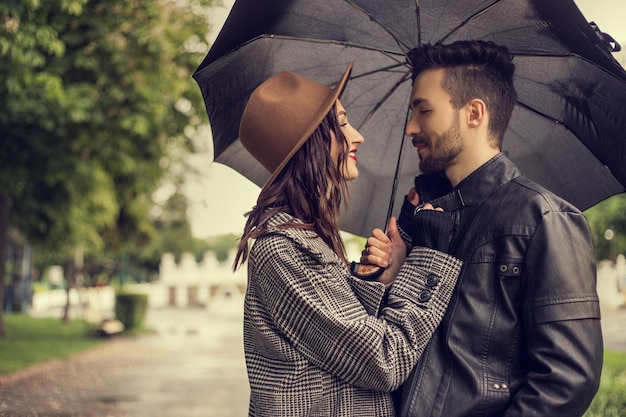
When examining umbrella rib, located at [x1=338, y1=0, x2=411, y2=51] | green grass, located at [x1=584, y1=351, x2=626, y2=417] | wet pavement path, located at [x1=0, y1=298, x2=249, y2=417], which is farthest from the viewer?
wet pavement path, located at [x1=0, y1=298, x2=249, y2=417]

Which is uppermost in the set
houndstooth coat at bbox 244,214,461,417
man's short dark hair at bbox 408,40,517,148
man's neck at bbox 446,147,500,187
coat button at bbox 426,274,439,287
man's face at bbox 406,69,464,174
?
man's short dark hair at bbox 408,40,517,148

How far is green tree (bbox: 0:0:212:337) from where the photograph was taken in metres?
10.9

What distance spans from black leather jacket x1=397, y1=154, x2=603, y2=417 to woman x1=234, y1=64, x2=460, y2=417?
81 millimetres

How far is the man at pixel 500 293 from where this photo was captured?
2.25m

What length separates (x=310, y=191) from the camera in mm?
2742

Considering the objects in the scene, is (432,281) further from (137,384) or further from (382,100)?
(137,384)

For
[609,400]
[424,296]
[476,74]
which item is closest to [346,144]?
[476,74]

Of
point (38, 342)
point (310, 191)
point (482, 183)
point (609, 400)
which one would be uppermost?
point (482, 183)

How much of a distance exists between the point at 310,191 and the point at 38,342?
17.7 m

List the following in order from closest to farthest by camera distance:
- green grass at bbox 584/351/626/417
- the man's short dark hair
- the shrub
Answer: the man's short dark hair, green grass at bbox 584/351/626/417, the shrub

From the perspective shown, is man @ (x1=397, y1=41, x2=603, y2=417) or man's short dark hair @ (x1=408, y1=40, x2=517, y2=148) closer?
man @ (x1=397, y1=41, x2=603, y2=417)

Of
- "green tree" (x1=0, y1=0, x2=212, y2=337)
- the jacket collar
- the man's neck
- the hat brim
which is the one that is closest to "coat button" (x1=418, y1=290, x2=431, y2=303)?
the jacket collar

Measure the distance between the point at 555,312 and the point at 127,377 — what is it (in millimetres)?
12785

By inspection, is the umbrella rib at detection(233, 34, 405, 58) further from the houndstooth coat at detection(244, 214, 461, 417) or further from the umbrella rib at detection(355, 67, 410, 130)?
the houndstooth coat at detection(244, 214, 461, 417)
